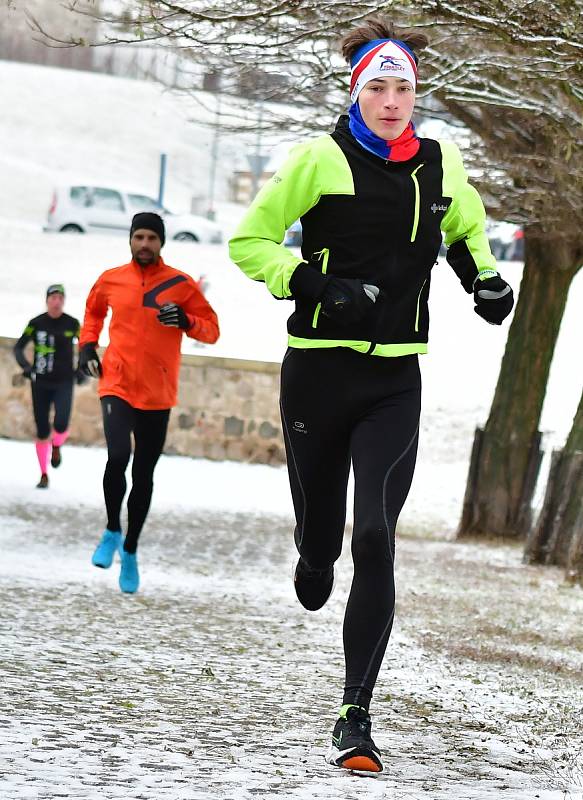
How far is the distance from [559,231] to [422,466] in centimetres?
805

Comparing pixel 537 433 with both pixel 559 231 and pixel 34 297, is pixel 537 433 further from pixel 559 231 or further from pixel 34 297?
pixel 34 297

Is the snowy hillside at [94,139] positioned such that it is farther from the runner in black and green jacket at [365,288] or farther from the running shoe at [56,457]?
the runner in black and green jacket at [365,288]

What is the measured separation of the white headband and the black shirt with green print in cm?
985

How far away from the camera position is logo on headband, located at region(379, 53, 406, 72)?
13.9ft

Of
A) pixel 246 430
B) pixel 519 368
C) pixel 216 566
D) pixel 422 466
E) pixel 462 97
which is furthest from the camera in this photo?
pixel 422 466

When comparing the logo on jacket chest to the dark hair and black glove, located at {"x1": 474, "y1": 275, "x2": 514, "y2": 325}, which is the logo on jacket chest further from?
black glove, located at {"x1": 474, "y1": 275, "x2": 514, "y2": 325}

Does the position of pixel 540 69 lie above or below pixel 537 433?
above

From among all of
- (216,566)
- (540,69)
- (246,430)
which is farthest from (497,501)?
(540,69)

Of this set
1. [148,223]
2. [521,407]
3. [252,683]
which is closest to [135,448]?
[148,223]

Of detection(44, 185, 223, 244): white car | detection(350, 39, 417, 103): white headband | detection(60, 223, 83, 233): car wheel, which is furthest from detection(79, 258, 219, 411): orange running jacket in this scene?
detection(60, 223, 83, 233): car wheel

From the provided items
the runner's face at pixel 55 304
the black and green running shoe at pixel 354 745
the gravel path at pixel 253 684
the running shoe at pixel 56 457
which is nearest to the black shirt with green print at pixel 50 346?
the runner's face at pixel 55 304

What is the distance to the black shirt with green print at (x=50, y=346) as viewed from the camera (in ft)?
45.8

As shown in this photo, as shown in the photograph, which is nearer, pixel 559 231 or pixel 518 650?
pixel 518 650

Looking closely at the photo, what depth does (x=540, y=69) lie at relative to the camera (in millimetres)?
6746
